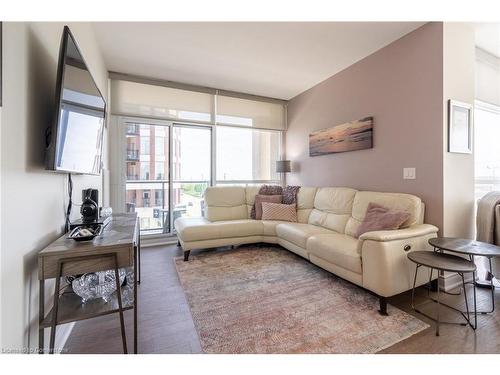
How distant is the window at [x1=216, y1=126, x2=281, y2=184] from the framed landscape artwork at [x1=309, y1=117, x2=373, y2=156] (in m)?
1.07

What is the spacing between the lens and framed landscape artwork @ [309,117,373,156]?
2.92 m

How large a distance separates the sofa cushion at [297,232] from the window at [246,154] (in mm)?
1670

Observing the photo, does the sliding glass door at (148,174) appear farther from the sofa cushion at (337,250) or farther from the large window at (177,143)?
the sofa cushion at (337,250)

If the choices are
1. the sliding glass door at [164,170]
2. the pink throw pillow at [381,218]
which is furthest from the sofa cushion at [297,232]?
the sliding glass door at [164,170]

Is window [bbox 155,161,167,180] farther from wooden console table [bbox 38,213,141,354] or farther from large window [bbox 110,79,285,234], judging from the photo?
wooden console table [bbox 38,213,141,354]

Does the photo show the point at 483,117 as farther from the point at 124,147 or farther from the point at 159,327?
the point at 124,147

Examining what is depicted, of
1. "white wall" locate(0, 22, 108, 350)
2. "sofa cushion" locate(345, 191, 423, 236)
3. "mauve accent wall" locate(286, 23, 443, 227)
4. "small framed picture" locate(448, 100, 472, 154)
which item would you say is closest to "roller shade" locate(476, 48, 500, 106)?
"small framed picture" locate(448, 100, 472, 154)

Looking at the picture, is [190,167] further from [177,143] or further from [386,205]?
[386,205]

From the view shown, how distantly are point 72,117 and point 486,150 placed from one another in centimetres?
441

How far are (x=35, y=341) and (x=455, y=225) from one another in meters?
3.38

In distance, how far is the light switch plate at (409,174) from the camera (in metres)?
2.39

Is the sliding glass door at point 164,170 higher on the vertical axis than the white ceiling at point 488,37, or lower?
lower

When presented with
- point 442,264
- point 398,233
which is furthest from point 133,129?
point 442,264
